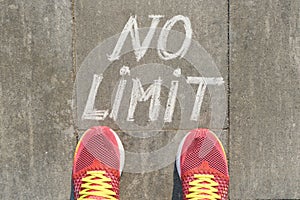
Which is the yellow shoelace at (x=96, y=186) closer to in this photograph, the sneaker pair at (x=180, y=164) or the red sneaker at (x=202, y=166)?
the sneaker pair at (x=180, y=164)

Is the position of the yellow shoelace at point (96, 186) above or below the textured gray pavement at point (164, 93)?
below

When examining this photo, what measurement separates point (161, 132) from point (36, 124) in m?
0.84

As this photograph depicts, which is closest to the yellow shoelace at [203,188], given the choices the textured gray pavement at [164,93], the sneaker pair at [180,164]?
the sneaker pair at [180,164]

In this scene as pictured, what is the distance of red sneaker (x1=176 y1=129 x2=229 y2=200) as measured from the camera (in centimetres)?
274

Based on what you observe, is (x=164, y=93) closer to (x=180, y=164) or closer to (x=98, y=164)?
(x=180, y=164)

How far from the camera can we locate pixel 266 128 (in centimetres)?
282

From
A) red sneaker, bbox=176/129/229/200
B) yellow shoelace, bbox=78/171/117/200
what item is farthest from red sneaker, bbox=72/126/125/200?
Result: red sneaker, bbox=176/129/229/200

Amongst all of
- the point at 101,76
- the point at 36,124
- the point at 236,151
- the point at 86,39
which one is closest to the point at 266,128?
the point at 236,151

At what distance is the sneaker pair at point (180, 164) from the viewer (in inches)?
108

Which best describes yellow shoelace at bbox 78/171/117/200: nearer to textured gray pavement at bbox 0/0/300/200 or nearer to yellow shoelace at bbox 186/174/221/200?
textured gray pavement at bbox 0/0/300/200

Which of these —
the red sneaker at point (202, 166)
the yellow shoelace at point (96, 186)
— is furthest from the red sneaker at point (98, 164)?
the red sneaker at point (202, 166)

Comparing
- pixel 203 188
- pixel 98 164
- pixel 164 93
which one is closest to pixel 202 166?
pixel 203 188

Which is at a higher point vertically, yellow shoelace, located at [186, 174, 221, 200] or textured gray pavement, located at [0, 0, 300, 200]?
textured gray pavement, located at [0, 0, 300, 200]

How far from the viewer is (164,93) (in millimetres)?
2787
